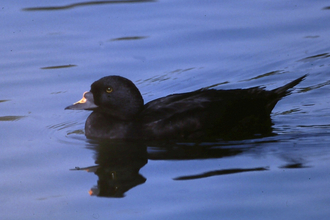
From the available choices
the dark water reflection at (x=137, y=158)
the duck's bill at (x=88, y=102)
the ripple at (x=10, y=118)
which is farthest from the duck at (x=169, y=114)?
the ripple at (x=10, y=118)

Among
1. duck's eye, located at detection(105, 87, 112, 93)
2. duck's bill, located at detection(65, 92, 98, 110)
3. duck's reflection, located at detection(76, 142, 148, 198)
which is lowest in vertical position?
duck's reflection, located at detection(76, 142, 148, 198)

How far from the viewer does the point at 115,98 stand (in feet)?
22.7

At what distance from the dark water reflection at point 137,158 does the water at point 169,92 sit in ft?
0.07

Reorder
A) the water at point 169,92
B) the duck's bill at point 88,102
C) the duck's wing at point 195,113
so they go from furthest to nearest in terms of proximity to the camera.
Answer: the duck's bill at point 88,102
the duck's wing at point 195,113
the water at point 169,92

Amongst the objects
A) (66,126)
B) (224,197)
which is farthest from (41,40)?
(224,197)

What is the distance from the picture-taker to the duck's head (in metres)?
6.86

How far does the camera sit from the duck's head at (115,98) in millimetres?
6863

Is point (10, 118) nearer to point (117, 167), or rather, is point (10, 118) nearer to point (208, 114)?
point (117, 167)

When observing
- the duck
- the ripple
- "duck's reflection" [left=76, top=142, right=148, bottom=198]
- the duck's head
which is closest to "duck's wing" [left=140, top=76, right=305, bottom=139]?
the duck

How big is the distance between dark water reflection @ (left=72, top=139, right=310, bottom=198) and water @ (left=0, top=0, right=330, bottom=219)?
0.02 metres

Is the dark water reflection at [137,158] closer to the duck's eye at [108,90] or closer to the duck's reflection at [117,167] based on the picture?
the duck's reflection at [117,167]

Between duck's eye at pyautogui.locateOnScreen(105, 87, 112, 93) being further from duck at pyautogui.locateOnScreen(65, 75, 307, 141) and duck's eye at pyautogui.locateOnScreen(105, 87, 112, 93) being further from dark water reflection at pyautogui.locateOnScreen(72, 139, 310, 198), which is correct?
dark water reflection at pyautogui.locateOnScreen(72, 139, 310, 198)

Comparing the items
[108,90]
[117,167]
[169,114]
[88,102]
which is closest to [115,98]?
[108,90]

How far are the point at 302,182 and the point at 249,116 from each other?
1998 mm
